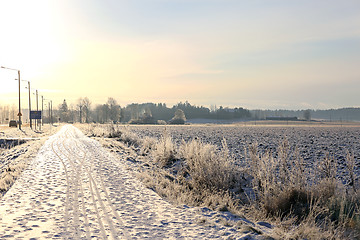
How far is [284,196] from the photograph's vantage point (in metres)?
7.82

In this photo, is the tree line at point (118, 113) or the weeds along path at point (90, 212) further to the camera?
the tree line at point (118, 113)

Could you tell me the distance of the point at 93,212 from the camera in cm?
668

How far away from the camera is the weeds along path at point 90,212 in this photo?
18.2 ft

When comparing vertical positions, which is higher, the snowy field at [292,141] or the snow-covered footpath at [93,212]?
the snow-covered footpath at [93,212]

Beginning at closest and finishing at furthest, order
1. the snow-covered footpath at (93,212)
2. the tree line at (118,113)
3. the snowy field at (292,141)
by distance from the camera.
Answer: the snow-covered footpath at (93,212)
the snowy field at (292,141)
the tree line at (118,113)

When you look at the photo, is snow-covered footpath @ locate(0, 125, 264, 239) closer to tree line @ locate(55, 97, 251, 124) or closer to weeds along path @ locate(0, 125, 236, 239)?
weeds along path @ locate(0, 125, 236, 239)

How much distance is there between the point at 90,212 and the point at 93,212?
0.07 metres

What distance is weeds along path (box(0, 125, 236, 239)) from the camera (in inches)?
218

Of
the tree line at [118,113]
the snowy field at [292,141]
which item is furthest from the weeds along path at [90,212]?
the tree line at [118,113]

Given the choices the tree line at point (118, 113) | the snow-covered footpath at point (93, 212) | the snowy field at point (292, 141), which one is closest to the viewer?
the snow-covered footpath at point (93, 212)

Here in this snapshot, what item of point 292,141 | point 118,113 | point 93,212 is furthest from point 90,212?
point 118,113

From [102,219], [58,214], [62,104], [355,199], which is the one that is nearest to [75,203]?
[58,214]

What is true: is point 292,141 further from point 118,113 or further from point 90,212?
point 118,113

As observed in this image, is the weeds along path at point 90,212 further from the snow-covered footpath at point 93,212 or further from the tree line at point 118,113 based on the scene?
the tree line at point 118,113
